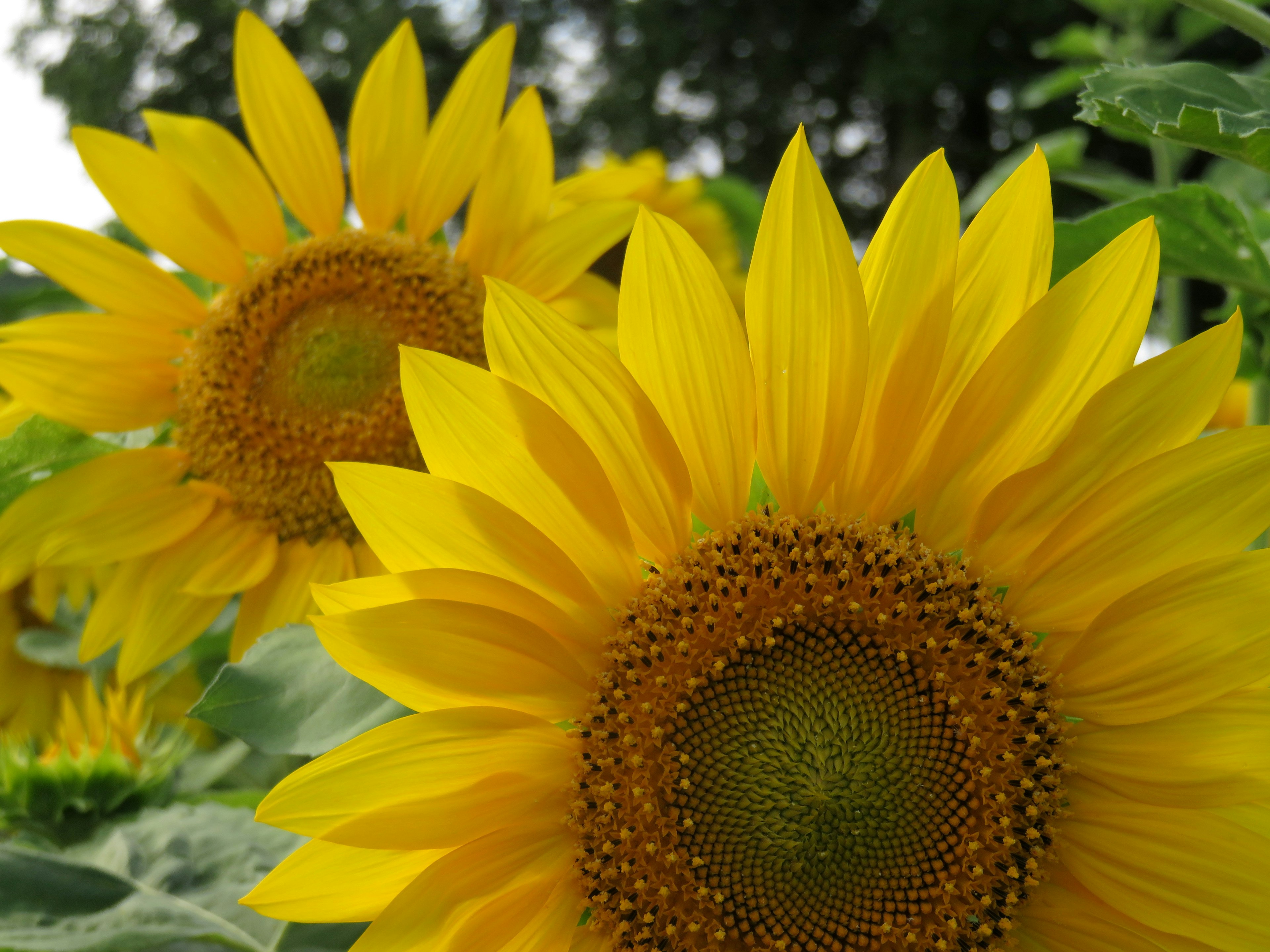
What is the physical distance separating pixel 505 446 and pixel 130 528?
625 mm

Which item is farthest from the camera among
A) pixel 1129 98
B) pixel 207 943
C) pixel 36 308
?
pixel 36 308

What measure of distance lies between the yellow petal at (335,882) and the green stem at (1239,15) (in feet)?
2.93

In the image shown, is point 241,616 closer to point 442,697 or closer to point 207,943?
point 207,943

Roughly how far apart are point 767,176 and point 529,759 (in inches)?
547

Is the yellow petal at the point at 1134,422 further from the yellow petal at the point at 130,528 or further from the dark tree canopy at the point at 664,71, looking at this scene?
the dark tree canopy at the point at 664,71

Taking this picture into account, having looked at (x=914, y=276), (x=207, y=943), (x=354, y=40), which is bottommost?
(x=207, y=943)

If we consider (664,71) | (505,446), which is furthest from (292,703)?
(664,71)

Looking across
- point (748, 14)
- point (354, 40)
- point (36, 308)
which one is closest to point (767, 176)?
point (748, 14)

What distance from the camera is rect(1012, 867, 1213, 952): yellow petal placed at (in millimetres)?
759

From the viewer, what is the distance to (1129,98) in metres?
0.83

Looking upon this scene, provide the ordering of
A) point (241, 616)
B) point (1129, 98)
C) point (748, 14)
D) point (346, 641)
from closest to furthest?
point (346, 641)
point (1129, 98)
point (241, 616)
point (748, 14)

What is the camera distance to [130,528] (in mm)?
1188

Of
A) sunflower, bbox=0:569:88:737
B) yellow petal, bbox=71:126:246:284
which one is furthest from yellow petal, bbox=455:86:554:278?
sunflower, bbox=0:569:88:737

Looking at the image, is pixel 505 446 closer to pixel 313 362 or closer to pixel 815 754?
pixel 815 754
